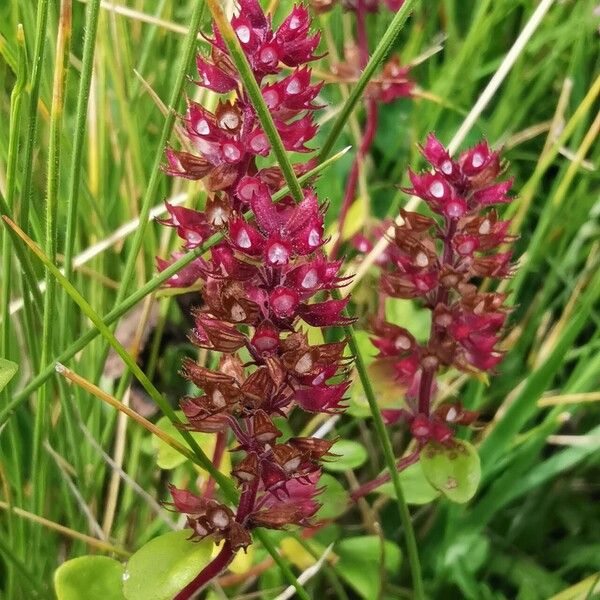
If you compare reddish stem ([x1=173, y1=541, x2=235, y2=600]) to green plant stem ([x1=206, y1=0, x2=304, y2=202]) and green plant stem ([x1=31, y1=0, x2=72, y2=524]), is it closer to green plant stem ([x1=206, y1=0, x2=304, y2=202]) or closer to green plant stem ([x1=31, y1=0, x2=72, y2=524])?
green plant stem ([x1=31, y1=0, x2=72, y2=524])

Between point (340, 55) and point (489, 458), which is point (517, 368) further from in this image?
point (340, 55)

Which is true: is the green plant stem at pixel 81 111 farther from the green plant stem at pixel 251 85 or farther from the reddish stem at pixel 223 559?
the reddish stem at pixel 223 559

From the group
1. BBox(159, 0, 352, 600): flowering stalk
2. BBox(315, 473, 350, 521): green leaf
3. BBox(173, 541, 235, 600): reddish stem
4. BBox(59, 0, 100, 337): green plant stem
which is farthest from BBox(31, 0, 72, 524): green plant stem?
BBox(315, 473, 350, 521): green leaf

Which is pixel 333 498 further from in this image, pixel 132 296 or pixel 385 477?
pixel 132 296

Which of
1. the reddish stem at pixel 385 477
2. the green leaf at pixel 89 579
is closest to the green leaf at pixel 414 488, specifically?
the reddish stem at pixel 385 477

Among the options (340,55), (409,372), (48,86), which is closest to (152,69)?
(48,86)
